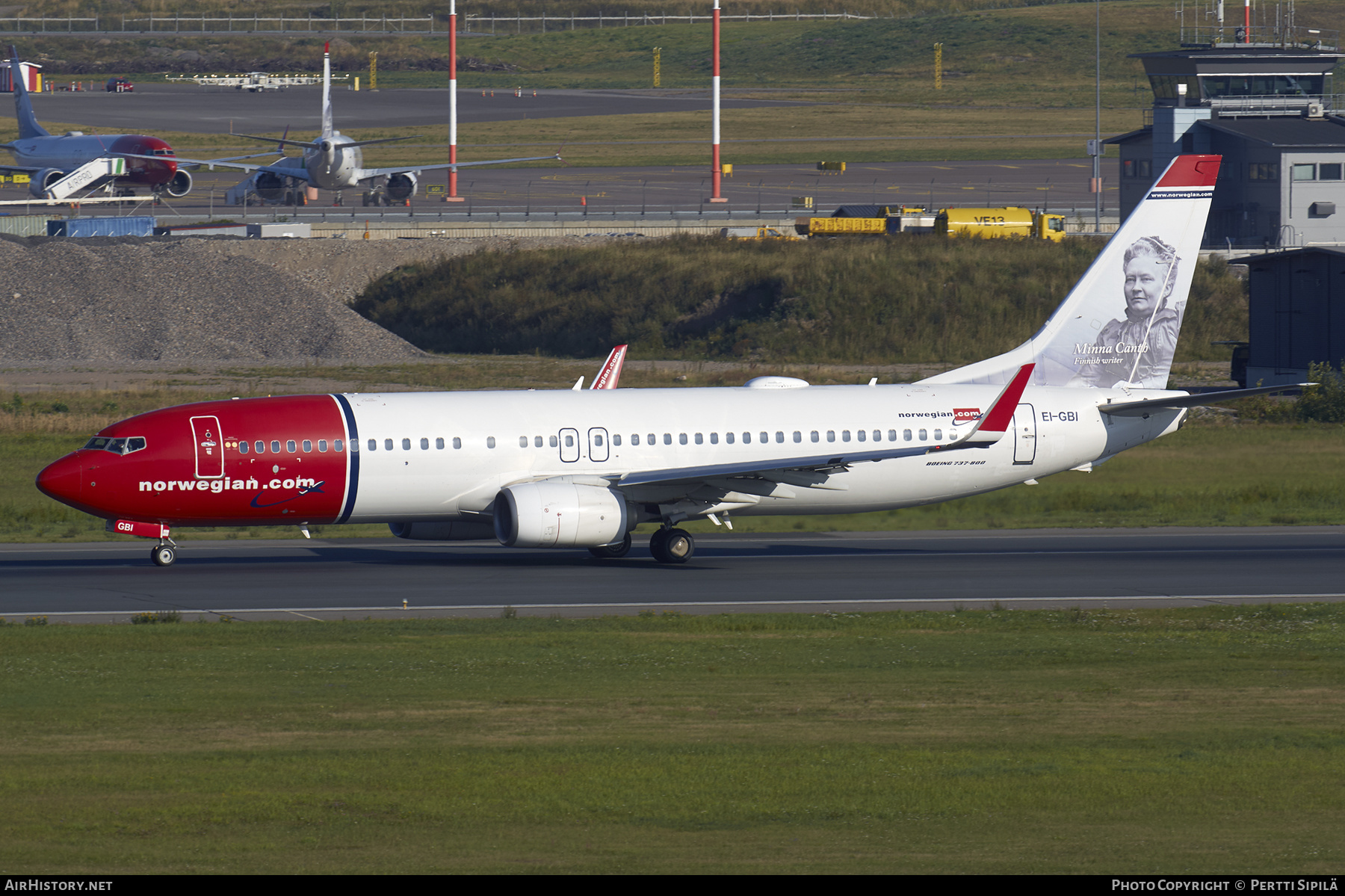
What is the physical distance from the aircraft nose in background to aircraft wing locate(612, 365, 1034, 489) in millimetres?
11194

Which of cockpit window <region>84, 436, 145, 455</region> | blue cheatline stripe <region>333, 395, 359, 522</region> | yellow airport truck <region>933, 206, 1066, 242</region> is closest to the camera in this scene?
cockpit window <region>84, 436, 145, 455</region>

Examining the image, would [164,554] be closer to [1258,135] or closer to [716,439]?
[716,439]

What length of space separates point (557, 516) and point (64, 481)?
1021 centimetres

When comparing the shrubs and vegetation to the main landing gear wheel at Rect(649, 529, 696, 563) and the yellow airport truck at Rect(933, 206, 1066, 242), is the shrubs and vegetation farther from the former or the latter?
the main landing gear wheel at Rect(649, 529, 696, 563)

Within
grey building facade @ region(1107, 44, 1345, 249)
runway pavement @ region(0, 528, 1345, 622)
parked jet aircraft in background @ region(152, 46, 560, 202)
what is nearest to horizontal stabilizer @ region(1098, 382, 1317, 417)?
runway pavement @ region(0, 528, 1345, 622)

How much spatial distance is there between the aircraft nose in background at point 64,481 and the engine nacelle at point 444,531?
6.68 meters

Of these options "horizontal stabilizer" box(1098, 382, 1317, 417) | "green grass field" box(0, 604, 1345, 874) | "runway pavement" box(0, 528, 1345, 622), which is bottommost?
"runway pavement" box(0, 528, 1345, 622)

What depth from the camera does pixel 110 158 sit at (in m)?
118

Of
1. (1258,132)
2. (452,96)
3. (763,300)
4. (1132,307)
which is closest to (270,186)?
(452,96)

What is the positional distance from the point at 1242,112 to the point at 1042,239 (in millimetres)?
13787

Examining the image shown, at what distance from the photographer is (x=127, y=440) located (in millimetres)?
35375

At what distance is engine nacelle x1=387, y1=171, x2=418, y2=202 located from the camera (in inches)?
4692

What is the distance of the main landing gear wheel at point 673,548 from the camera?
37.2m

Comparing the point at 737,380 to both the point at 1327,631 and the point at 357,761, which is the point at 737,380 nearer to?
the point at 1327,631
